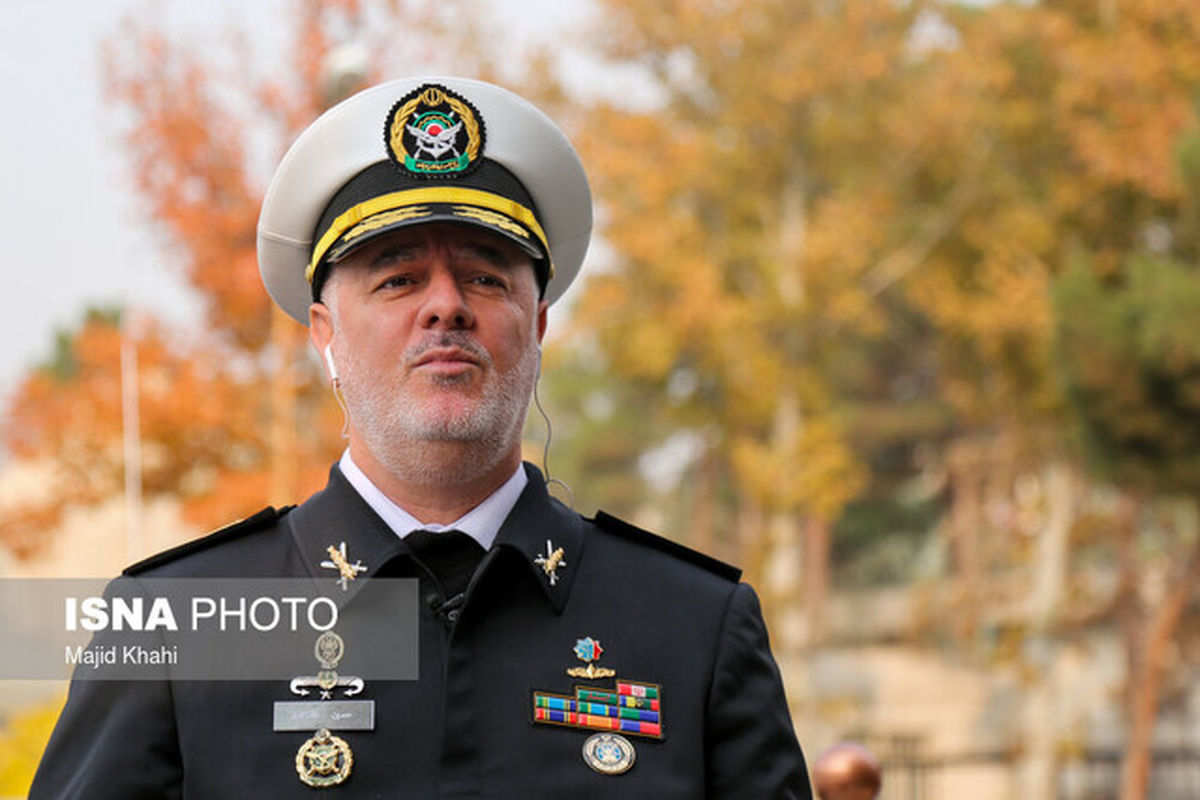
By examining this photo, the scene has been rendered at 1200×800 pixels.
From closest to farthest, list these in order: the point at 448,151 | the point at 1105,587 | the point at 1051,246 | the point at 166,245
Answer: the point at 448,151 → the point at 166,245 → the point at 1051,246 → the point at 1105,587

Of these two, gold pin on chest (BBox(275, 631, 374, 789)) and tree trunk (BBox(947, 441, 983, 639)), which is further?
tree trunk (BBox(947, 441, 983, 639))

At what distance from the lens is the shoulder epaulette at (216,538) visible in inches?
94.5

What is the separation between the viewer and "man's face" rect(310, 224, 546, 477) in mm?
2279

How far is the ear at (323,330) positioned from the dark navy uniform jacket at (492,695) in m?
0.19

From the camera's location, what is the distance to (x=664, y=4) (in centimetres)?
1978

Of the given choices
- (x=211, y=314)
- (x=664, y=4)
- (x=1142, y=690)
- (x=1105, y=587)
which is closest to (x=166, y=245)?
(x=211, y=314)

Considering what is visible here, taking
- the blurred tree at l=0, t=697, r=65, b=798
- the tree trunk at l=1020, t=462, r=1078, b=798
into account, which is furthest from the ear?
the tree trunk at l=1020, t=462, r=1078, b=798

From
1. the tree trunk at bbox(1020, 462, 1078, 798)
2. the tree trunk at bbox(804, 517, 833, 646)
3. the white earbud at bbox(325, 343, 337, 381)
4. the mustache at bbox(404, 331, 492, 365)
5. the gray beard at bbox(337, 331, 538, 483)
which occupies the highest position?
the tree trunk at bbox(804, 517, 833, 646)

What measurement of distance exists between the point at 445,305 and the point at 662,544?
58 cm

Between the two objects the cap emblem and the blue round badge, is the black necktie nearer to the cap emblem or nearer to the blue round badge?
the blue round badge

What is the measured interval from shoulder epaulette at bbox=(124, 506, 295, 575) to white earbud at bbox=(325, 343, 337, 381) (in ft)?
0.73

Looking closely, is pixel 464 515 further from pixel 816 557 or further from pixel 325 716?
pixel 816 557

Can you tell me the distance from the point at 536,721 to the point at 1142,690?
64.0ft

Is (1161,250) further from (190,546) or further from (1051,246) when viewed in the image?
(190,546)
